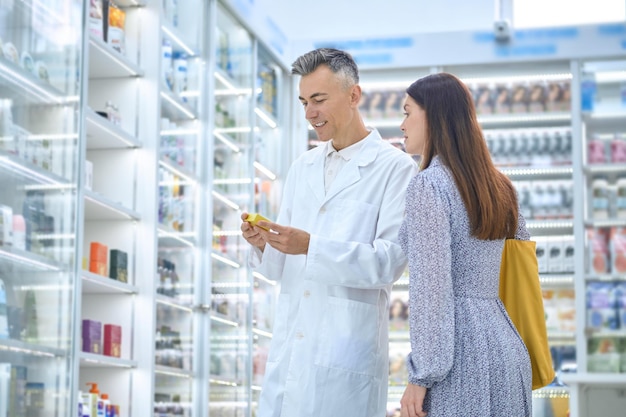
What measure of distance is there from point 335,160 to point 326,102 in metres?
0.18

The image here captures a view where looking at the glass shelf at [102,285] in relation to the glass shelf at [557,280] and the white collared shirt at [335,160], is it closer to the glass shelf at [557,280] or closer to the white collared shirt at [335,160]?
the white collared shirt at [335,160]

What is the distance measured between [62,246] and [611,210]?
542 cm

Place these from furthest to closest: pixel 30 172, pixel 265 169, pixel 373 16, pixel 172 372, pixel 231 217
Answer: pixel 373 16
pixel 265 169
pixel 231 217
pixel 172 372
pixel 30 172

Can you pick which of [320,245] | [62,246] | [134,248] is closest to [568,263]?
[134,248]

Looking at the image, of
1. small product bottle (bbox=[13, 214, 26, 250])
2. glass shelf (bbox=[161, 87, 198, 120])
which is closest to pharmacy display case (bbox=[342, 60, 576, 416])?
glass shelf (bbox=[161, 87, 198, 120])

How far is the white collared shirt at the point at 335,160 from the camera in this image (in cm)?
317

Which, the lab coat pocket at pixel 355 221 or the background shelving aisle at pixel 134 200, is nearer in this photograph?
the lab coat pocket at pixel 355 221

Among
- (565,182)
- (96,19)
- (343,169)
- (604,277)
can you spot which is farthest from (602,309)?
(343,169)

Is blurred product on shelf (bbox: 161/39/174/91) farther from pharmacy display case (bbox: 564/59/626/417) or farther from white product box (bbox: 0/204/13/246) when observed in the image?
pharmacy display case (bbox: 564/59/626/417)

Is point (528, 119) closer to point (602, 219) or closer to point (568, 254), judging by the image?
point (602, 219)

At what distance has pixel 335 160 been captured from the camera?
3.22m

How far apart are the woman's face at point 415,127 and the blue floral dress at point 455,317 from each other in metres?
0.14

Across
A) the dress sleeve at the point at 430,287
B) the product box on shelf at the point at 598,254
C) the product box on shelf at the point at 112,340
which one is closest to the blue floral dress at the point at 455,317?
the dress sleeve at the point at 430,287

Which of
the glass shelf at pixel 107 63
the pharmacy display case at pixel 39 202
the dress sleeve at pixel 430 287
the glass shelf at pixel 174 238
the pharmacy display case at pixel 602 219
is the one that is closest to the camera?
the dress sleeve at pixel 430 287
